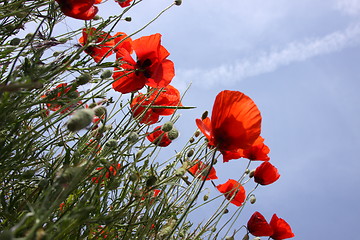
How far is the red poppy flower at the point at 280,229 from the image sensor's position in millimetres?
2369

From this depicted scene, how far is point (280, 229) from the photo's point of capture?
7.83 ft

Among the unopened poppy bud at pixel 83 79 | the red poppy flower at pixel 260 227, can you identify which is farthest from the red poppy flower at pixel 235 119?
the red poppy flower at pixel 260 227

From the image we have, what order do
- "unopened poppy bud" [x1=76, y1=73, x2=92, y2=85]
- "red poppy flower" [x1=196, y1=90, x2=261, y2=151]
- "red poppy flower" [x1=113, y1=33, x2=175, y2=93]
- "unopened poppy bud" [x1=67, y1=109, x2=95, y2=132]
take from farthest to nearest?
"red poppy flower" [x1=113, y1=33, x2=175, y2=93]
"red poppy flower" [x1=196, y1=90, x2=261, y2=151]
"unopened poppy bud" [x1=76, y1=73, x2=92, y2=85]
"unopened poppy bud" [x1=67, y1=109, x2=95, y2=132]

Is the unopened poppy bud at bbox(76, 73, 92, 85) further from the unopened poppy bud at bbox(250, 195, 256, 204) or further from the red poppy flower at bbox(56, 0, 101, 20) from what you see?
the unopened poppy bud at bbox(250, 195, 256, 204)

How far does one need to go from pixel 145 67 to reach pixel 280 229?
1494 millimetres

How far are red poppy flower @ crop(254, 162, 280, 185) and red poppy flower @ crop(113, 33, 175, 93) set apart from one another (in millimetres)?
1011

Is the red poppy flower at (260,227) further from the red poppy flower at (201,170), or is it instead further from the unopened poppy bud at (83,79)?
the unopened poppy bud at (83,79)

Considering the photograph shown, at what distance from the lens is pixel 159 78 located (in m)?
1.63

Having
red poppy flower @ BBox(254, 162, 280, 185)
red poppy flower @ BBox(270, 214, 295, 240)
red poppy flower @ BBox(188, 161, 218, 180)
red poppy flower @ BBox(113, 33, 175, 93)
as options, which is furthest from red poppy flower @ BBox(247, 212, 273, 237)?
red poppy flower @ BBox(113, 33, 175, 93)

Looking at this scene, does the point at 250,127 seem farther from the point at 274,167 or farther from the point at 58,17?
the point at 274,167

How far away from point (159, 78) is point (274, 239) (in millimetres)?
1506

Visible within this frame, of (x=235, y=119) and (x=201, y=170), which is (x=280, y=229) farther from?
(x=235, y=119)

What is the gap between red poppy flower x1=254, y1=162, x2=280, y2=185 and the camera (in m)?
2.28

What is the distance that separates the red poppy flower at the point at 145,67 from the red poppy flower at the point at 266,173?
1.01m
